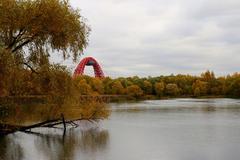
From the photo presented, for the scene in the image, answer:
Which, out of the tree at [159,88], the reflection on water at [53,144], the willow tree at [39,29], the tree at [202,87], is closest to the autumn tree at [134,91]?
the tree at [159,88]

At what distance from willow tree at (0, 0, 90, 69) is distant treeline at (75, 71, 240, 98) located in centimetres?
7972

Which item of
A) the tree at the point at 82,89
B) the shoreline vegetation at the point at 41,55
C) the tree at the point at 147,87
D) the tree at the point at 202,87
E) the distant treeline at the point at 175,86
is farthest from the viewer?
the tree at the point at 147,87

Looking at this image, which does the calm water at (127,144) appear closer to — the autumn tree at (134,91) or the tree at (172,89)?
the autumn tree at (134,91)

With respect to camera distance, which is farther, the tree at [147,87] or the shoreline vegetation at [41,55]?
the tree at [147,87]

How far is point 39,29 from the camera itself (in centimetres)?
2233

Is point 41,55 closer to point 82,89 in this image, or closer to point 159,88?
point 82,89

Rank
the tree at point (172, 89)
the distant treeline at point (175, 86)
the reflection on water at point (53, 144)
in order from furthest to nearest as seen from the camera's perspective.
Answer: the tree at point (172, 89) < the distant treeline at point (175, 86) < the reflection on water at point (53, 144)

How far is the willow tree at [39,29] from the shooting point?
2170 cm

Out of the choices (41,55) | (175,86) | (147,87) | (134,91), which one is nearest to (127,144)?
(41,55)

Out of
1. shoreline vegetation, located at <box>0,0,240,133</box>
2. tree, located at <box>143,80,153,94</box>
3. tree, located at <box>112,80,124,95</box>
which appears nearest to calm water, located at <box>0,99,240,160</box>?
shoreline vegetation, located at <box>0,0,240,133</box>

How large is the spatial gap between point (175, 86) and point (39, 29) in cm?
9755

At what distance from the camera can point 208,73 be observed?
122 meters

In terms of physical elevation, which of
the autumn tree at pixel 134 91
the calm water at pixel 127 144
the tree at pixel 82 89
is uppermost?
the autumn tree at pixel 134 91

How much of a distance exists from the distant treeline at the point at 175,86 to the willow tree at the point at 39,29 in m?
79.7
